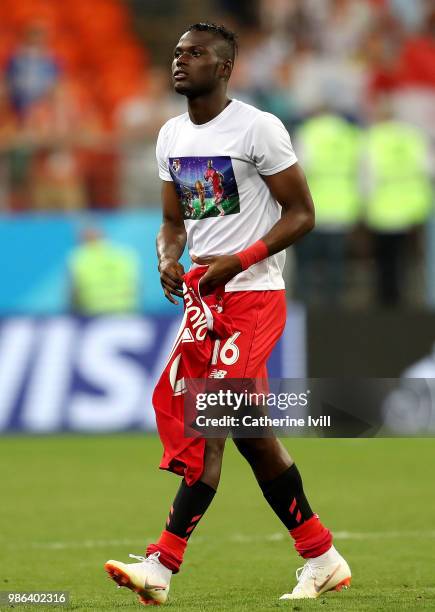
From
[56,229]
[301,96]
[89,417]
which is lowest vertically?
[89,417]

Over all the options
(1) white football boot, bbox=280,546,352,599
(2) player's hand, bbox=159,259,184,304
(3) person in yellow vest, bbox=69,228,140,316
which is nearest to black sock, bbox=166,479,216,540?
(1) white football boot, bbox=280,546,352,599

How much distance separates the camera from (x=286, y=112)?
54.4 feet

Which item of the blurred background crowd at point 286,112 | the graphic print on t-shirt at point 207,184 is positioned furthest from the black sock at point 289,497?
the blurred background crowd at point 286,112

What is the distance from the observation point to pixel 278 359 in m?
14.1

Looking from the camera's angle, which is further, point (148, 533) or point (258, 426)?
point (148, 533)

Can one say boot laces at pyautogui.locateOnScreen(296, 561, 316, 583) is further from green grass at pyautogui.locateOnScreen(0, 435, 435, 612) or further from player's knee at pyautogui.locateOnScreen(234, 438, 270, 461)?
player's knee at pyautogui.locateOnScreen(234, 438, 270, 461)

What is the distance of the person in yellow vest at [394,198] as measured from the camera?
15234 mm

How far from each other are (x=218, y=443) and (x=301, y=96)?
11580 millimetres

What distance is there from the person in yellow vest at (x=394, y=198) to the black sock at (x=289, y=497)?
906cm

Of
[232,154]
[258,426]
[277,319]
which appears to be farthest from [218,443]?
[232,154]

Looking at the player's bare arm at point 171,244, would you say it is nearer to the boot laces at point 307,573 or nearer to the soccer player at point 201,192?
the soccer player at point 201,192

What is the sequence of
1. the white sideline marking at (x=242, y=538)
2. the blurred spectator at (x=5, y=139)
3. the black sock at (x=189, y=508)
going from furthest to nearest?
the blurred spectator at (x=5, y=139) → the white sideline marking at (x=242, y=538) → the black sock at (x=189, y=508)

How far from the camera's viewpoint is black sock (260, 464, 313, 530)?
6102 mm

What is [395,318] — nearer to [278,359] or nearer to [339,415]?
[278,359]
